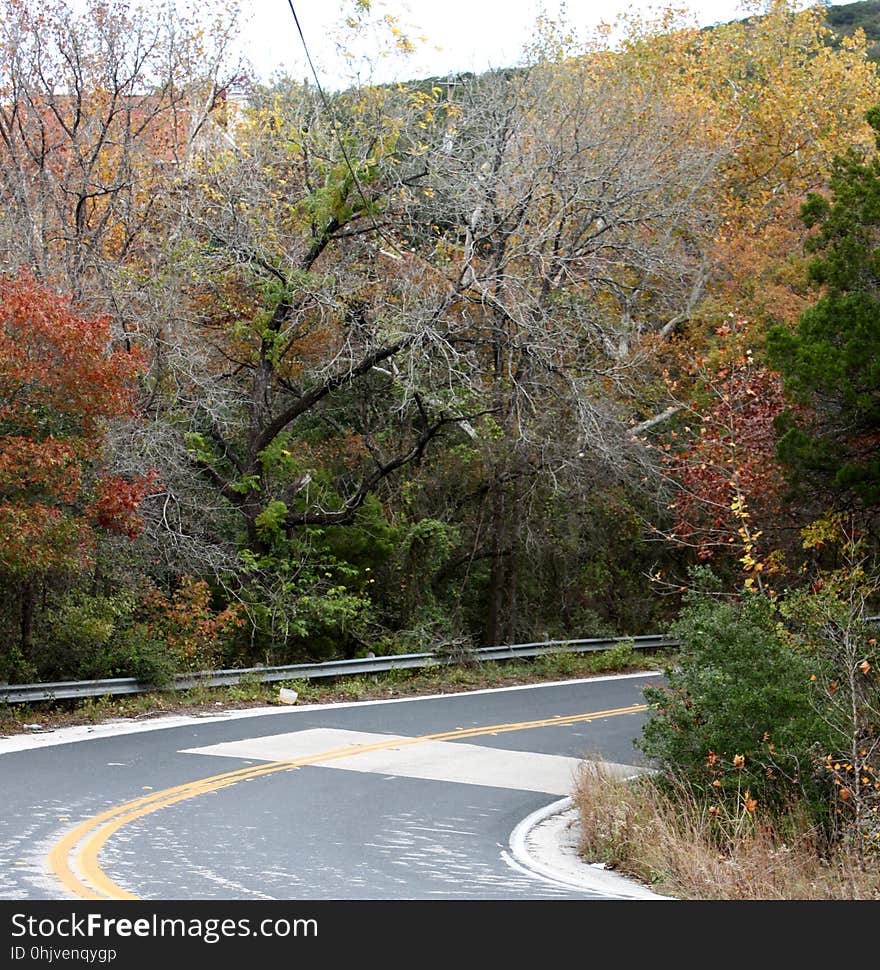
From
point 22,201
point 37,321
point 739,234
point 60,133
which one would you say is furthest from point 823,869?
point 739,234

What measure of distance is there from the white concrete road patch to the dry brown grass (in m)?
1.72

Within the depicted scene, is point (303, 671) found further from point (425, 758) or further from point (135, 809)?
point (135, 809)

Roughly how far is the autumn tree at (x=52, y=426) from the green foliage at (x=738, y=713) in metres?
8.26

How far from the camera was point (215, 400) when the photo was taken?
2295cm

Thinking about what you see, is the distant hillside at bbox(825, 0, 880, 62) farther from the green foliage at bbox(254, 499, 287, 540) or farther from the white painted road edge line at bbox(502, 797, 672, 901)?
the white painted road edge line at bbox(502, 797, 672, 901)

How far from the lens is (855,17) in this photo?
302 feet

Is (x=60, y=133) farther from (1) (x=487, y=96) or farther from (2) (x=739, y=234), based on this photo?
(2) (x=739, y=234)

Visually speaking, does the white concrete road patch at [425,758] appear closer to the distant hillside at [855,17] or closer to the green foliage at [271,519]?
the green foliage at [271,519]

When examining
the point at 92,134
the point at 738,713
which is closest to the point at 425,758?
the point at 738,713

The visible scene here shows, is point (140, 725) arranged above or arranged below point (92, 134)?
below

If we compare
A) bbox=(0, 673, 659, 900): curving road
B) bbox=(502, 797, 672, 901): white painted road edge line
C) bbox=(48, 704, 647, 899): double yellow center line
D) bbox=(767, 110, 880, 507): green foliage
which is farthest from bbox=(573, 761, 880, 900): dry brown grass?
bbox=(767, 110, 880, 507): green foliage

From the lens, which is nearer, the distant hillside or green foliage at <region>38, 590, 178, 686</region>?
green foliage at <region>38, 590, 178, 686</region>

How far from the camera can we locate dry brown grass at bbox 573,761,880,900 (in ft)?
28.5

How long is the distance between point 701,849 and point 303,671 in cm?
1215
